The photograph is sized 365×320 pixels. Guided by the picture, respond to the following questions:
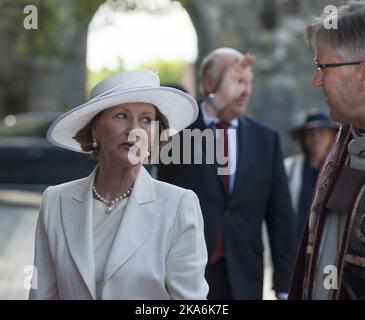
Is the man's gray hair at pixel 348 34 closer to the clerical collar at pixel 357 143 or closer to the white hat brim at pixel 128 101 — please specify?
the clerical collar at pixel 357 143

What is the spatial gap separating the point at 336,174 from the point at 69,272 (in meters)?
0.91

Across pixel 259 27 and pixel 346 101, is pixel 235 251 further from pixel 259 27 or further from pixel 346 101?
pixel 259 27

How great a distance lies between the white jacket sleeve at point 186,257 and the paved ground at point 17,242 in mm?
3559

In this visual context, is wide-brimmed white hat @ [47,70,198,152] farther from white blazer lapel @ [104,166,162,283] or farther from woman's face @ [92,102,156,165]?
white blazer lapel @ [104,166,162,283]

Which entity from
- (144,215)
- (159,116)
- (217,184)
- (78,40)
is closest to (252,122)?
(217,184)

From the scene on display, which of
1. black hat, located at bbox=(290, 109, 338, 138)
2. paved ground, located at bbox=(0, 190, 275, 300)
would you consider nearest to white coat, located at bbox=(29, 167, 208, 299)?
paved ground, located at bbox=(0, 190, 275, 300)

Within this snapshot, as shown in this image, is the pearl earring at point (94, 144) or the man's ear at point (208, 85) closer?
the pearl earring at point (94, 144)

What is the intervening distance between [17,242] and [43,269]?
322 inches

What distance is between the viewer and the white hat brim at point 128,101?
3.10 metres

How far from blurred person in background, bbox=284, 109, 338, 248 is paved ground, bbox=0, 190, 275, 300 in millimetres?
582

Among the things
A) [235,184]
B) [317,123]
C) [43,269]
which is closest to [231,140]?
[235,184]

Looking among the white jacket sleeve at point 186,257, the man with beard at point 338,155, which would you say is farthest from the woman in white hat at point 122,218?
the man with beard at point 338,155

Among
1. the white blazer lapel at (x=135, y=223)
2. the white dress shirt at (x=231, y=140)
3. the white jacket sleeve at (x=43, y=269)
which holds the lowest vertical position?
the white jacket sleeve at (x=43, y=269)

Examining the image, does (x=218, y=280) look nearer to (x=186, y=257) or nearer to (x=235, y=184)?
(x=235, y=184)
